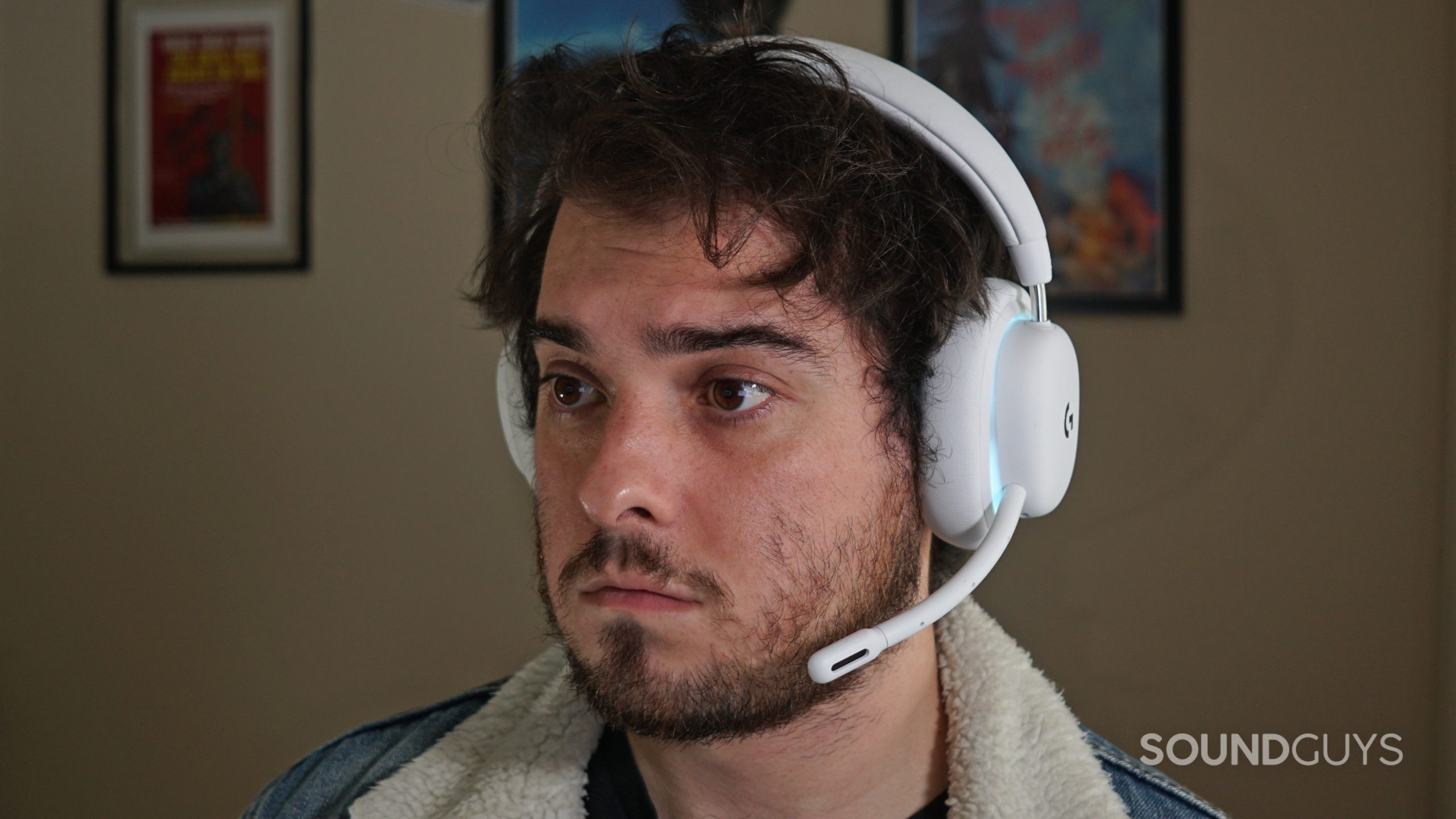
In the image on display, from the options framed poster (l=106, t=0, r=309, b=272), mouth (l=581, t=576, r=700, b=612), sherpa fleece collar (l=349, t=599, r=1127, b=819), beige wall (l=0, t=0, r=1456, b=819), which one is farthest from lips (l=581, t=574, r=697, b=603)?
framed poster (l=106, t=0, r=309, b=272)

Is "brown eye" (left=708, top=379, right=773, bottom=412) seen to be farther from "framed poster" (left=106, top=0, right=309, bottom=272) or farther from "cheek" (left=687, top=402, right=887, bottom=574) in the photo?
"framed poster" (left=106, top=0, right=309, bottom=272)

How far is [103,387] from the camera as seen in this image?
2.28 metres

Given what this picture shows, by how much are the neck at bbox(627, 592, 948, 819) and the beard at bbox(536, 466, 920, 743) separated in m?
0.05

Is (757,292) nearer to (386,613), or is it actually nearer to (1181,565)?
(1181,565)

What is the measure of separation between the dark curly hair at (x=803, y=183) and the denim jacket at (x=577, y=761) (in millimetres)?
239

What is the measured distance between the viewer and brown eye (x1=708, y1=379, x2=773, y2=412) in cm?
93

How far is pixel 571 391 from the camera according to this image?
101 cm

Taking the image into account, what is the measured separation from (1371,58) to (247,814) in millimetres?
2062

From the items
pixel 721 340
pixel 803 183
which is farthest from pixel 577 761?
pixel 803 183

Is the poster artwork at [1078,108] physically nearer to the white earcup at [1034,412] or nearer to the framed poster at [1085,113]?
the framed poster at [1085,113]

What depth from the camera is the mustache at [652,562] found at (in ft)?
2.92

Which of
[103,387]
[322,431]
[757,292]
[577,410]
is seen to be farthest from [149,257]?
[757,292]

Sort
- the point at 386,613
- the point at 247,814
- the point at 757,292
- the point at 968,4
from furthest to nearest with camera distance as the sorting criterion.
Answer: the point at 386,613
the point at 968,4
the point at 247,814
the point at 757,292

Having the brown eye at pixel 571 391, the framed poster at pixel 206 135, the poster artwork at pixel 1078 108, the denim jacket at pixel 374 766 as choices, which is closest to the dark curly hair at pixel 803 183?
the brown eye at pixel 571 391
